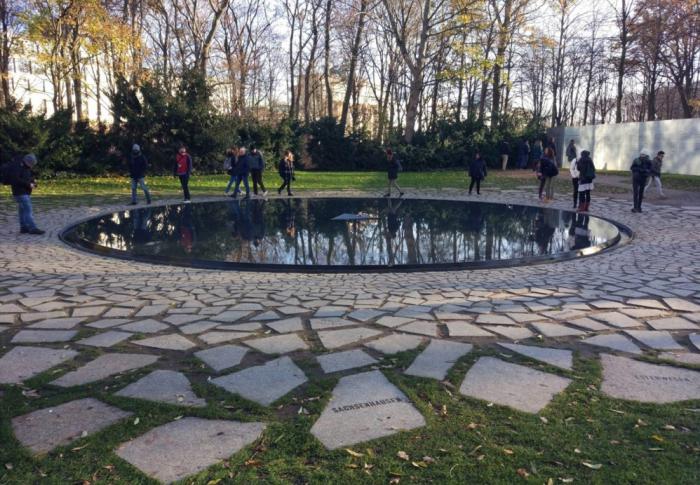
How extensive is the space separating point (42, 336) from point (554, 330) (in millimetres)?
4748

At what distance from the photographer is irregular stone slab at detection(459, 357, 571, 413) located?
11.7ft

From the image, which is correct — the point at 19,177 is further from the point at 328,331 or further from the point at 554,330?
the point at 554,330

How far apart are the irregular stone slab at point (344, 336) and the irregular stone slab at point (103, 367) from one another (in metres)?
1.43

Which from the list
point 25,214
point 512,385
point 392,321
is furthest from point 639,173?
point 25,214

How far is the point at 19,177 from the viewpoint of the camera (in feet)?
35.1

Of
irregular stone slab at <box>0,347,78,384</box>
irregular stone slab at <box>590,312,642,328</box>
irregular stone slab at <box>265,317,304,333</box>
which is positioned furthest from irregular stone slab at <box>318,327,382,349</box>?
irregular stone slab at <box>590,312,642,328</box>

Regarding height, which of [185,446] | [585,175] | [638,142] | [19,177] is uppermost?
[638,142]

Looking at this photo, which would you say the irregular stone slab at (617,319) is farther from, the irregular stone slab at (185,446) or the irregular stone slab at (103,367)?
the irregular stone slab at (103,367)

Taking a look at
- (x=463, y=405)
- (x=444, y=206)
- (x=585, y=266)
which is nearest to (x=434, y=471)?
(x=463, y=405)

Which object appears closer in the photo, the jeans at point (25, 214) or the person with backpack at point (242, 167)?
the jeans at point (25, 214)

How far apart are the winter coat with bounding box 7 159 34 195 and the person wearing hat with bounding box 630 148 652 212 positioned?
14035 millimetres

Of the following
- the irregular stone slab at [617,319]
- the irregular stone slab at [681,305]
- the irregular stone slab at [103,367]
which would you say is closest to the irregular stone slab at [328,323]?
the irregular stone slab at [103,367]

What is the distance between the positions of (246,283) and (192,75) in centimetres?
2150

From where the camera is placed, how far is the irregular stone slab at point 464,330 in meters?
4.96
